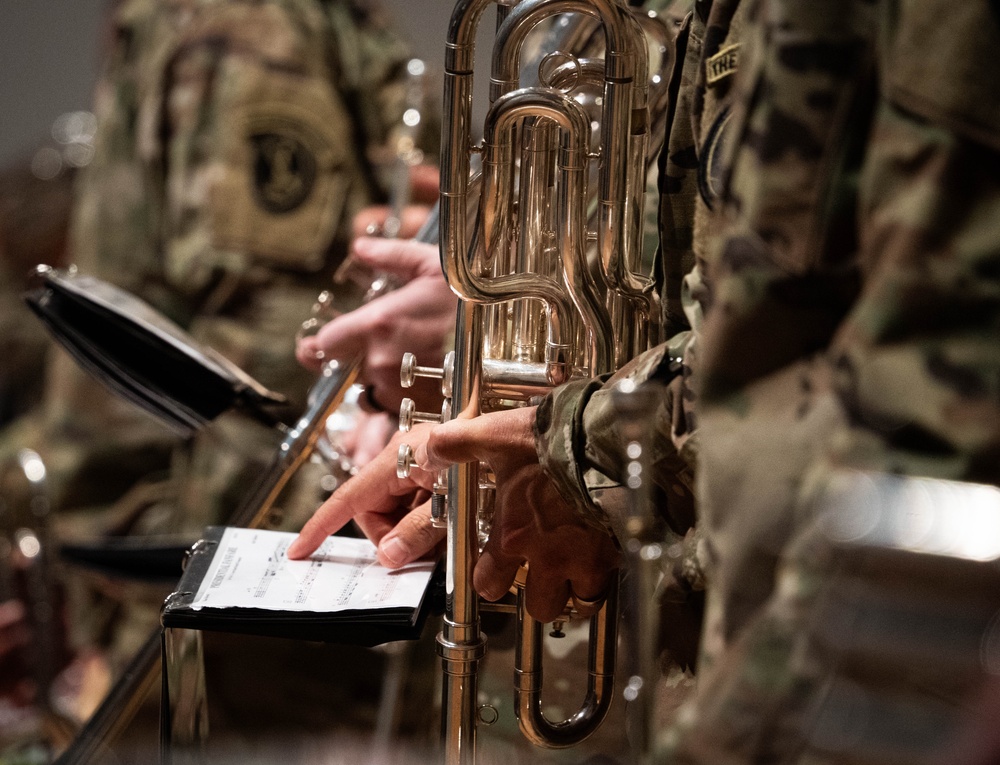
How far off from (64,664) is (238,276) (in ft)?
2.43

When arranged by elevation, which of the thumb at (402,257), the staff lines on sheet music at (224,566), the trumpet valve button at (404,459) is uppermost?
the thumb at (402,257)

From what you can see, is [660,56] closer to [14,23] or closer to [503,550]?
[503,550]

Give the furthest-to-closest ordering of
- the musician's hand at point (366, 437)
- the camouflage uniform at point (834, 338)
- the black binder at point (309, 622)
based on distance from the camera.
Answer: the musician's hand at point (366, 437) < the black binder at point (309, 622) < the camouflage uniform at point (834, 338)

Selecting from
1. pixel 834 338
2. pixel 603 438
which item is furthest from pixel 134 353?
pixel 834 338

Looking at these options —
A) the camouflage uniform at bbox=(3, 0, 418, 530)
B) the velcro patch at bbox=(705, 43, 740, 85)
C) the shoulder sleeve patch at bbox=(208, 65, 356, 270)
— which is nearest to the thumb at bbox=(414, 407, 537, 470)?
the velcro patch at bbox=(705, 43, 740, 85)

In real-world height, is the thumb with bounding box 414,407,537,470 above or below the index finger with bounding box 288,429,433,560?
above

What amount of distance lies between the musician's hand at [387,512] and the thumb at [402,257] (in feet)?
1.14

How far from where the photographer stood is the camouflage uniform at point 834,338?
508mm

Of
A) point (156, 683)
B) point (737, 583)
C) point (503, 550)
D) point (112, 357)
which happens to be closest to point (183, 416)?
point (112, 357)

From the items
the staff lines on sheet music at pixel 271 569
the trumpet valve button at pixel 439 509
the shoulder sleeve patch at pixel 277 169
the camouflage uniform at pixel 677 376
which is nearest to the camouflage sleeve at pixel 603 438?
the camouflage uniform at pixel 677 376

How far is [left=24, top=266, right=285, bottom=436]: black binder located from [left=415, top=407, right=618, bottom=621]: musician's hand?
42cm

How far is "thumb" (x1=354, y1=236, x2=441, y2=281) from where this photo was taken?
1.34 m

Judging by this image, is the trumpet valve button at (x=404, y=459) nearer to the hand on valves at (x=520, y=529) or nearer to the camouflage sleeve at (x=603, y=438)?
the hand on valves at (x=520, y=529)

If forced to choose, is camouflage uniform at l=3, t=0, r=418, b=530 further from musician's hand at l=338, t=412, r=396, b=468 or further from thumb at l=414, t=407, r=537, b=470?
thumb at l=414, t=407, r=537, b=470
